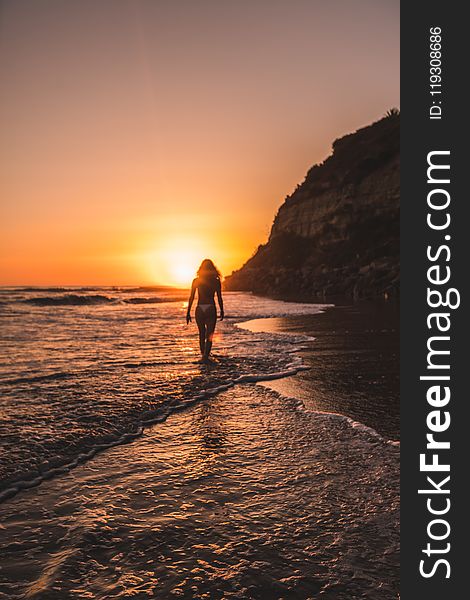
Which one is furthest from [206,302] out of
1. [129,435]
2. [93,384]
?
[129,435]

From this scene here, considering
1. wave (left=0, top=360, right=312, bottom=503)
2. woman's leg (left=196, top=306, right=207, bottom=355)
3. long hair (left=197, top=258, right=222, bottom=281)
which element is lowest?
wave (left=0, top=360, right=312, bottom=503)

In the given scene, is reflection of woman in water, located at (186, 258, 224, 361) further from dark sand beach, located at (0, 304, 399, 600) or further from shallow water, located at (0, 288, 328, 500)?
dark sand beach, located at (0, 304, 399, 600)

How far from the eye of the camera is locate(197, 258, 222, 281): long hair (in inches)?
361

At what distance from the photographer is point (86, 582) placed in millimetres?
1975

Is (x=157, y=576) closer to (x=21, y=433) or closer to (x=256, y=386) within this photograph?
(x=21, y=433)

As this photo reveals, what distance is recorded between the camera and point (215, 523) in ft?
8.13

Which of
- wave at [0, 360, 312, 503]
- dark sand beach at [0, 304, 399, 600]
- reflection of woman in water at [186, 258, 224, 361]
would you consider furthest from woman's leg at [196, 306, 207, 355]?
dark sand beach at [0, 304, 399, 600]

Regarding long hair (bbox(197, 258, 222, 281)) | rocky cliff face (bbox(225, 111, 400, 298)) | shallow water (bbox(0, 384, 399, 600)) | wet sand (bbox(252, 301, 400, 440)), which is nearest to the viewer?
shallow water (bbox(0, 384, 399, 600))

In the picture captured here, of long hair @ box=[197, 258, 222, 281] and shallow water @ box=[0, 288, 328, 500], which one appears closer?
shallow water @ box=[0, 288, 328, 500]

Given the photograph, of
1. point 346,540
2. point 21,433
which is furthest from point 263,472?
point 21,433

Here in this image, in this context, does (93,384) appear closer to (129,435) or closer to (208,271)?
(129,435)

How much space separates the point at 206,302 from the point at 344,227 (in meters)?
47.8

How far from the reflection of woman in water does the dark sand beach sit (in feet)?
13.5

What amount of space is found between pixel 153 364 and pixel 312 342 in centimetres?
509
